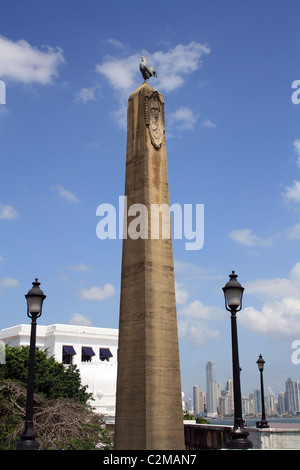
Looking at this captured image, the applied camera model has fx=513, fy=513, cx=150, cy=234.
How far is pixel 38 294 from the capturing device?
12.7 meters

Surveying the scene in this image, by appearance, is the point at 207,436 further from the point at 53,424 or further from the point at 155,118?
the point at 155,118

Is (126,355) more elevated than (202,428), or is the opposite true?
(126,355)

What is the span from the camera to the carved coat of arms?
1562cm

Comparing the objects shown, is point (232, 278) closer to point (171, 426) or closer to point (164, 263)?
point (164, 263)

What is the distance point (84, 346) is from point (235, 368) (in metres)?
51.7

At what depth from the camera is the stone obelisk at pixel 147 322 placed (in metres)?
13.1

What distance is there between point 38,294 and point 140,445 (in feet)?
15.0

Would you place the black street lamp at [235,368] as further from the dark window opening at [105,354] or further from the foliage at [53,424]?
the dark window opening at [105,354]

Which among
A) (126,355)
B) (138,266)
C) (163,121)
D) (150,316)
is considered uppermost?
(163,121)

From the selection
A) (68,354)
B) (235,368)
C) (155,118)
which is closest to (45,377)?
(155,118)

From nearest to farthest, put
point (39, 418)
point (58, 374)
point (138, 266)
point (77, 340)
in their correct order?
point (138, 266)
point (39, 418)
point (58, 374)
point (77, 340)

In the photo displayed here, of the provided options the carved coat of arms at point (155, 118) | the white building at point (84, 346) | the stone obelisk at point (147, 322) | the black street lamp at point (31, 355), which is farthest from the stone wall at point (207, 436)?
the white building at point (84, 346)

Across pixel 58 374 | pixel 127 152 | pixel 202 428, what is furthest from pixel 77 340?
pixel 127 152

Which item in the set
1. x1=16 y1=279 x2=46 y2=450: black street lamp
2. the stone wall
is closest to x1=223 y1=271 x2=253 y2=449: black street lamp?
x1=16 y1=279 x2=46 y2=450: black street lamp
